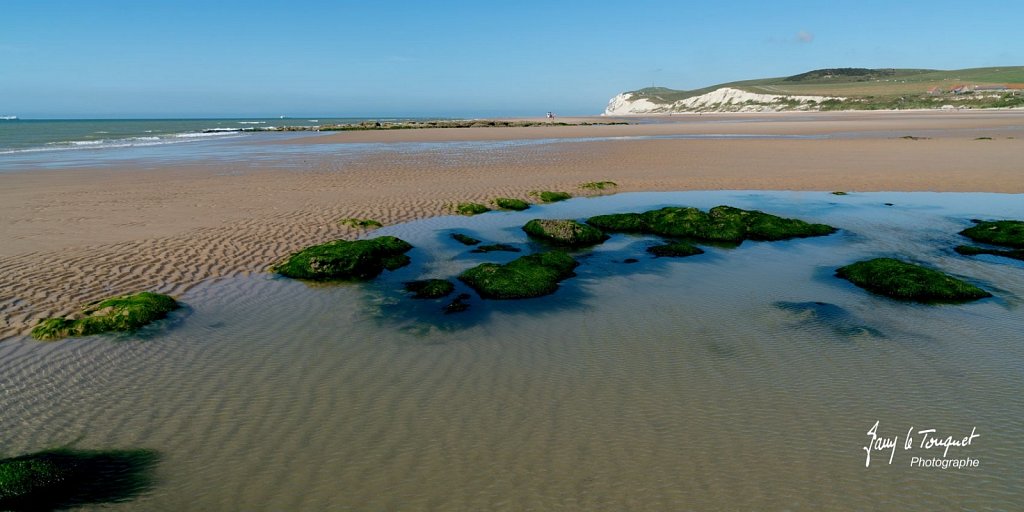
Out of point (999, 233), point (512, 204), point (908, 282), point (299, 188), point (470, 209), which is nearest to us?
point (908, 282)

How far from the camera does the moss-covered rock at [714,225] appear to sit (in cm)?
1491

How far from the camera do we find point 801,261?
1277 cm

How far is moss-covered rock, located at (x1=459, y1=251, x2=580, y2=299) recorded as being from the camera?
10.6 m

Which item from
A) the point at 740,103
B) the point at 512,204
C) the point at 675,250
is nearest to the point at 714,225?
the point at 675,250

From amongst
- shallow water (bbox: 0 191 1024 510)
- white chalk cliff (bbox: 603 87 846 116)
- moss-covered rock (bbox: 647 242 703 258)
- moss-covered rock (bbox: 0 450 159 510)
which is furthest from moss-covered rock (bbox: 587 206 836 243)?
white chalk cliff (bbox: 603 87 846 116)

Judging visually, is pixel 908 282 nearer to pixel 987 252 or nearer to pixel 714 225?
pixel 987 252

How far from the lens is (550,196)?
21609mm

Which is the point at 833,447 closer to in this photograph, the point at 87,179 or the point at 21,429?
the point at 21,429

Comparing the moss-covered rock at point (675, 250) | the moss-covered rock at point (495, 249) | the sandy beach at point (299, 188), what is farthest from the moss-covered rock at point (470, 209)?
the moss-covered rock at point (675, 250)

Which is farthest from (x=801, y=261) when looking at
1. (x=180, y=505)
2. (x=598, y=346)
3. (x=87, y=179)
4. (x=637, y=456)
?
(x=87, y=179)

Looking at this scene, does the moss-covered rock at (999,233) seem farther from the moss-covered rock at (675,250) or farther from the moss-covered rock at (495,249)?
the moss-covered rock at (495,249)

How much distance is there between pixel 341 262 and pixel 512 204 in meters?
9.04

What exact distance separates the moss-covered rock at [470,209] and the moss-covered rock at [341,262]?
20.0 feet

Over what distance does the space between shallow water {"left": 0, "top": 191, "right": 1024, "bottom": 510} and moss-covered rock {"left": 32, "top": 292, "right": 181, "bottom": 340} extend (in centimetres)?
36
